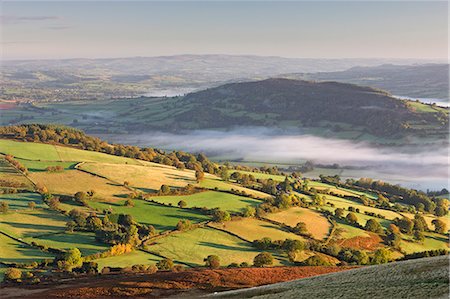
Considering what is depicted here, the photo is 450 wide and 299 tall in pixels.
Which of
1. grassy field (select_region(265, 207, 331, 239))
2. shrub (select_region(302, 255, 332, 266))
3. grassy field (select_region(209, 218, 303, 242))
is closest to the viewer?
shrub (select_region(302, 255, 332, 266))

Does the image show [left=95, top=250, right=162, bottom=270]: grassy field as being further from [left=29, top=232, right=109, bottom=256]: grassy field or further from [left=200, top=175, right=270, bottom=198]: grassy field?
[left=200, top=175, right=270, bottom=198]: grassy field

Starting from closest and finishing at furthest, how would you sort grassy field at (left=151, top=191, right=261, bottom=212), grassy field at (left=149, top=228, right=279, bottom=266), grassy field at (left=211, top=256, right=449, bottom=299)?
1. grassy field at (left=211, top=256, right=449, bottom=299)
2. grassy field at (left=149, top=228, right=279, bottom=266)
3. grassy field at (left=151, top=191, right=261, bottom=212)

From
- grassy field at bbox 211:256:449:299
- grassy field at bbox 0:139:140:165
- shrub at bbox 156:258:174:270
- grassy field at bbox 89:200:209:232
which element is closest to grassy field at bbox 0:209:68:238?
grassy field at bbox 89:200:209:232

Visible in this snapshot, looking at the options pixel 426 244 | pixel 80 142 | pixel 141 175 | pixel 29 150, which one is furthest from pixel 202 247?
pixel 80 142

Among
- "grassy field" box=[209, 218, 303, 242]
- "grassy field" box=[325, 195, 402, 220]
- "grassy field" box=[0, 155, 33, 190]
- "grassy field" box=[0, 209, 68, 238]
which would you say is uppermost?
"grassy field" box=[0, 155, 33, 190]

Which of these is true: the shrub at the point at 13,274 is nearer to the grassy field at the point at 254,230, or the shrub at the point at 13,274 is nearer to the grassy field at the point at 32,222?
the grassy field at the point at 32,222

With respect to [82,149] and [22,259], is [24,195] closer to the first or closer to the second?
[22,259]

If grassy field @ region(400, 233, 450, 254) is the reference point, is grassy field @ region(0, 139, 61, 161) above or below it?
above
